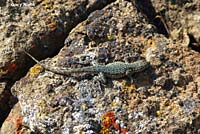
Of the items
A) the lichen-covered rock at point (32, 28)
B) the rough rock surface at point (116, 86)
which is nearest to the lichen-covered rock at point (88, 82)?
the rough rock surface at point (116, 86)

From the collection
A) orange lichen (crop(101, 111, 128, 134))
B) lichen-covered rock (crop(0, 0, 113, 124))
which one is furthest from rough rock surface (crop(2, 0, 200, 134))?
lichen-covered rock (crop(0, 0, 113, 124))

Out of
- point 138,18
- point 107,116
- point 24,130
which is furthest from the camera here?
point 138,18

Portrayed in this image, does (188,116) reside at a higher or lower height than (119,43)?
lower

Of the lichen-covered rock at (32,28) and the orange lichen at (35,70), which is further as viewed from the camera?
the lichen-covered rock at (32,28)

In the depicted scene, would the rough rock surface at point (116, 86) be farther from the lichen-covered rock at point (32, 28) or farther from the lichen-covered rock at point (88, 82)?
the lichen-covered rock at point (32, 28)

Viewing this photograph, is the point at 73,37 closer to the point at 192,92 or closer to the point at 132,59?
the point at 132,59

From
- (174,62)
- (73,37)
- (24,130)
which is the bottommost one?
(24,130)

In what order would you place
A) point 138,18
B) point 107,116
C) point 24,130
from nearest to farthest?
point 107,116, point 24,130, point 138,18

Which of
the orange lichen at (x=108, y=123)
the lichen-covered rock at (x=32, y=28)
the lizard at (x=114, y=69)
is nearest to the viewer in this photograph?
the orange lichen at (x=108, y=123)

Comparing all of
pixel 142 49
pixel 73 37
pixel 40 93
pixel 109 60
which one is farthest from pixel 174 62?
pixel 40 93
